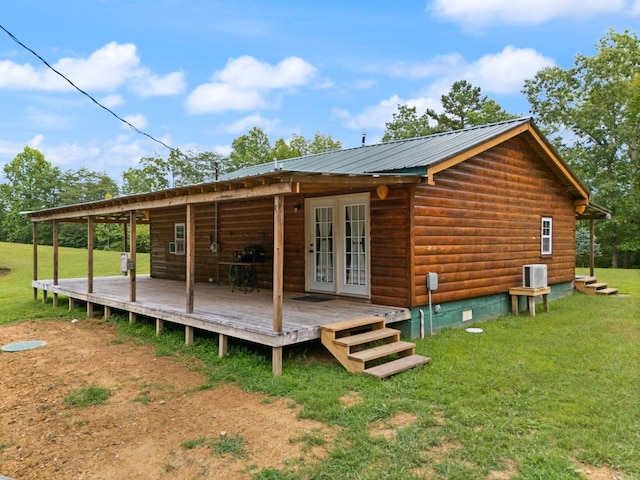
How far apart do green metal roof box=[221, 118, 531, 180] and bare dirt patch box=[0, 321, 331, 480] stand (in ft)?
10.2

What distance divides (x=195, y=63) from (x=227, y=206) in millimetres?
9742

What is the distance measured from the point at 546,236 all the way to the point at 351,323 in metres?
6.74

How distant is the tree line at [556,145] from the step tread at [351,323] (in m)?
17.4

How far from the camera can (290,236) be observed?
8547mm

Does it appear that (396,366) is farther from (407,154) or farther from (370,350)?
(407,154)

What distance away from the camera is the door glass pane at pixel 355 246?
729 centimetres

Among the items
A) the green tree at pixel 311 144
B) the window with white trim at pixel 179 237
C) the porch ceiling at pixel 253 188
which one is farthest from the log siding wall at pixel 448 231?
the green tree at pixel 311 144

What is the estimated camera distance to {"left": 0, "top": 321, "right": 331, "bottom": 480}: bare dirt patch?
3.10 metres

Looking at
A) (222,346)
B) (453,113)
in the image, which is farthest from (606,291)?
(453,113)

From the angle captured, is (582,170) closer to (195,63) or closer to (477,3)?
(477,3)

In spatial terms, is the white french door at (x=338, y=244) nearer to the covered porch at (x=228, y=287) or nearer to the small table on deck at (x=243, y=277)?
the covered porch at (x=228, y=287)

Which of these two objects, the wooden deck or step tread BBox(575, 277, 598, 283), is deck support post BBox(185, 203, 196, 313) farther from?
step tread BBox(575, 277, 598, 283)

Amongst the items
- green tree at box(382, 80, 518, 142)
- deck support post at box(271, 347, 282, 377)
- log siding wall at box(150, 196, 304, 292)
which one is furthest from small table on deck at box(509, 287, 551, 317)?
green tree at box(382, 80, 518, 142)

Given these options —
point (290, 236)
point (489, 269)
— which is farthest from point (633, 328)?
point (290, 236)
